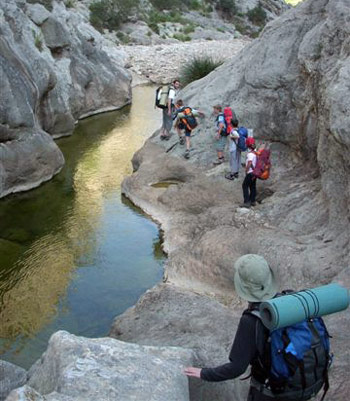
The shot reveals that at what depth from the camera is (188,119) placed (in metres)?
16.2

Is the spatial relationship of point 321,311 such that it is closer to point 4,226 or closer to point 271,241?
point 271,241

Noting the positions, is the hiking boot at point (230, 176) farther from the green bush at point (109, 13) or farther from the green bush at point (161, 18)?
the green bush at point (161, 18)

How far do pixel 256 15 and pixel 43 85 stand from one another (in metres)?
50.5

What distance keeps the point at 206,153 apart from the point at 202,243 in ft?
17.5

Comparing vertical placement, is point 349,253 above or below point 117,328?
above

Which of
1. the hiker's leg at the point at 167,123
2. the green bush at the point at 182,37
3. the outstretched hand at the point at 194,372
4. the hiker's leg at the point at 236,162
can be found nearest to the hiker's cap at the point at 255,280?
the outstretched hand at the point at 194,372

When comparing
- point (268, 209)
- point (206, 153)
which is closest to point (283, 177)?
point (268, 209)

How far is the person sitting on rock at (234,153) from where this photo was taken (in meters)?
13.8

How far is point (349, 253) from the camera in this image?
9.27m

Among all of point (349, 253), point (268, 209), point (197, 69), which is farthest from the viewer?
point (197, 69)

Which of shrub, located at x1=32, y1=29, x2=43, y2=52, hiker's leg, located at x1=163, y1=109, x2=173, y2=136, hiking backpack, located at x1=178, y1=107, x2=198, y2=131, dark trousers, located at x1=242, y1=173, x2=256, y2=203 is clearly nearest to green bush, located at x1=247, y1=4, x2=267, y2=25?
shrub, located at x1=32, y1=29, x2=43, y2=52

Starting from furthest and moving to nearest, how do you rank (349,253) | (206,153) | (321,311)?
(206,153) → (349,253) → (321,311)

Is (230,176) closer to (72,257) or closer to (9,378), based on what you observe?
(72,257)

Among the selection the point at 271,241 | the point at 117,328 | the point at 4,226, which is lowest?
the point at 4,226
